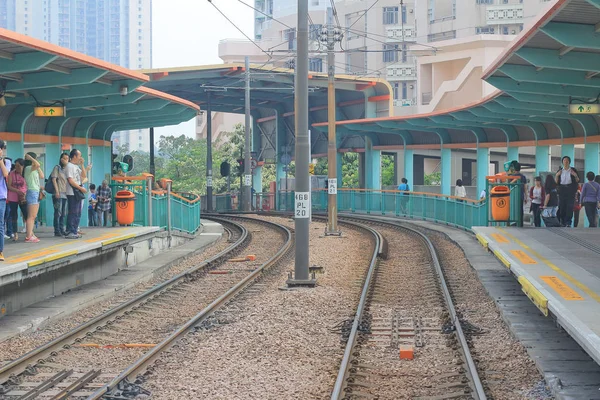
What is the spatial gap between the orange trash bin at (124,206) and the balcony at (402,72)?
64382mm

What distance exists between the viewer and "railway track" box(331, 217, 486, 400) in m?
7.92

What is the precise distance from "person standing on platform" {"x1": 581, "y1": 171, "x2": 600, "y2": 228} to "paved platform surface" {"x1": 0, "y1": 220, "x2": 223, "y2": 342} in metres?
8.48

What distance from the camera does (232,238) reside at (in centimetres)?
2697

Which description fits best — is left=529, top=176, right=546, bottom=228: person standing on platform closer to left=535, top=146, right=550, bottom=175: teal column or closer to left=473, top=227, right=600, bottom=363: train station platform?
left=473, top=227, right=600, bottom=363: train station platform

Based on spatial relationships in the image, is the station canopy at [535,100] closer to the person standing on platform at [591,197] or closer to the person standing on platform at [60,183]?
the person standing on platform at [591,197]

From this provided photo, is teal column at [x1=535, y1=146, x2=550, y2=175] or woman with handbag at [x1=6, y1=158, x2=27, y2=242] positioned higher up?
teal column at [x1=535, y1=146, x2=550, y2=175]

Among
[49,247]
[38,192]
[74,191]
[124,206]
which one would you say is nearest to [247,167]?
[124,206]

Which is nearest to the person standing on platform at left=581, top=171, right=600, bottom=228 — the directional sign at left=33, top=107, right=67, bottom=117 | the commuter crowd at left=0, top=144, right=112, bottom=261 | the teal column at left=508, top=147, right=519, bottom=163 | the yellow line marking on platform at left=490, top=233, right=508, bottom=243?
the yellow line marking on platform at left=490, top=233, right=508, bottom=243

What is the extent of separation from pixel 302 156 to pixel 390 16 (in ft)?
231

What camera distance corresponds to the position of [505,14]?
71.1 m

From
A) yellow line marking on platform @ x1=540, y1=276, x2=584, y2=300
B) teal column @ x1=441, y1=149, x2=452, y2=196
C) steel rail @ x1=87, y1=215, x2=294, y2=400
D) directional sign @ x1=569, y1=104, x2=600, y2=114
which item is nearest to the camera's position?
steel rail @ x1=87, y1=215, x2=294, y2=400

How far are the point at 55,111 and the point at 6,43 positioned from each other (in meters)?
5.00

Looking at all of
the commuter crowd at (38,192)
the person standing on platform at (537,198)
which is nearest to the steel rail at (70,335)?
the commuter crowd at (38,192)

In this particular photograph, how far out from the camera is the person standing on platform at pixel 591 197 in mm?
18672
